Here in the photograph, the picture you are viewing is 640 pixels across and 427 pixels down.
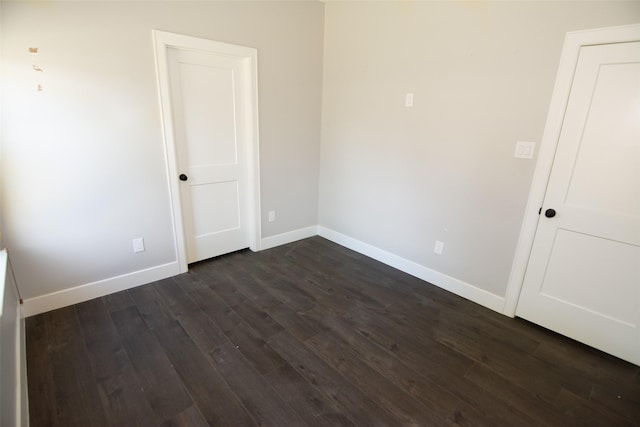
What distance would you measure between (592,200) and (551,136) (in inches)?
19.6

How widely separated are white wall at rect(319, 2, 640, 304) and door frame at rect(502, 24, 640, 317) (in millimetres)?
45

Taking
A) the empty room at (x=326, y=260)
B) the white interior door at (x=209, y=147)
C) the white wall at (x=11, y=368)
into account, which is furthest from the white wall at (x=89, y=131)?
the white wall at (x=11, y=368)

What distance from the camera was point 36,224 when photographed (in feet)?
7.27

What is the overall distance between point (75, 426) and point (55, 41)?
234 cm

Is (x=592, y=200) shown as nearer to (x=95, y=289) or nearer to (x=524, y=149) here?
(x=524, y=149)

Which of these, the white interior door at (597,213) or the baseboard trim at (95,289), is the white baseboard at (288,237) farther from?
the white interior door at (597,213)

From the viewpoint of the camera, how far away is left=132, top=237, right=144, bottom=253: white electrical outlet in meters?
2.67

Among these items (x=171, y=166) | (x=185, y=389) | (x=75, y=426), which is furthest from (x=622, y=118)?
(x=75, y=426)

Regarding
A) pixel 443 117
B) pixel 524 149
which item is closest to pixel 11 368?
pixel 443 117

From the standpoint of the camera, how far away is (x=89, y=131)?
2287 mm

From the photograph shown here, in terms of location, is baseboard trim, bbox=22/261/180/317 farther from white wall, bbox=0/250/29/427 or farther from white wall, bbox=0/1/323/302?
white wall, bbox=0/250/29/427

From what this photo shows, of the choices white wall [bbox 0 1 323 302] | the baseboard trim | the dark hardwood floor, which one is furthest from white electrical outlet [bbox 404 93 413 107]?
the baseboard trim

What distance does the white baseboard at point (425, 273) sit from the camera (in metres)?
2.60

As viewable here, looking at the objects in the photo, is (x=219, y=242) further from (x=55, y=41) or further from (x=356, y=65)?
(x=356, y=65)
